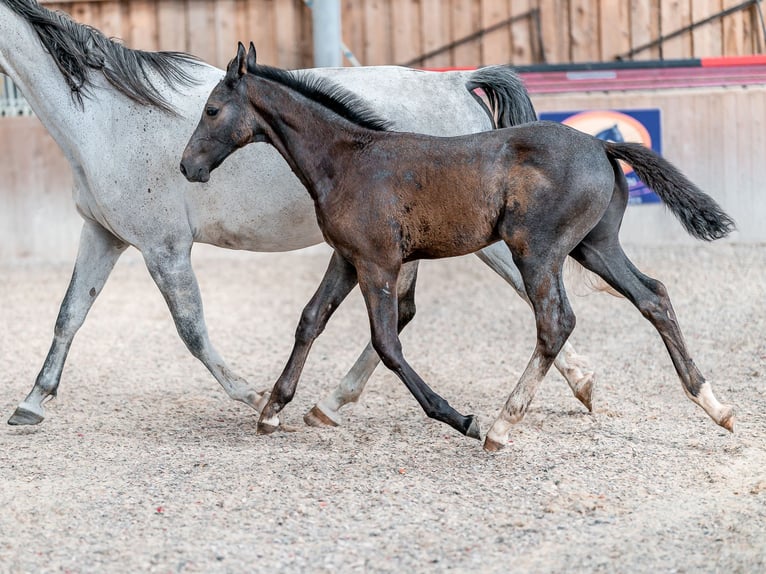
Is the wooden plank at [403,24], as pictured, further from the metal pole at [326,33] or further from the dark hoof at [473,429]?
the dark hoof at [473,429]

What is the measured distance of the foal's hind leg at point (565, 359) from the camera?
16.6 feet

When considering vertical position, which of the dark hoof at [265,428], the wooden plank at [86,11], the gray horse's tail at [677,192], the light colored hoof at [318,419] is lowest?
the light colored hoof at [318,419]

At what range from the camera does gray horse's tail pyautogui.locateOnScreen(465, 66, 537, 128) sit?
17.1 feet

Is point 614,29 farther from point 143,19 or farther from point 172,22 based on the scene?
point 143,19

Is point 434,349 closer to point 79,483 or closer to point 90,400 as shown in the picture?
point 90,400

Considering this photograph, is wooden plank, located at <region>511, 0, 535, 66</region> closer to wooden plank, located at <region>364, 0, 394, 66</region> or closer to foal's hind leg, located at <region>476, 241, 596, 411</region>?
wooden plank, located at <region>364, 0, 394, 66</region>

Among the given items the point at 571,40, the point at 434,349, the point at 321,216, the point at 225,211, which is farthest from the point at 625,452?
the point at 571,40

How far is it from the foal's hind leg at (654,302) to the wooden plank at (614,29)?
24.2ft

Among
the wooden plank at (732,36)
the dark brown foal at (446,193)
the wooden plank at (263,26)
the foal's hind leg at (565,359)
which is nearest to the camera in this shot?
the dark brown foal at (446,193)

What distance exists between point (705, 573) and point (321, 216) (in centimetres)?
210

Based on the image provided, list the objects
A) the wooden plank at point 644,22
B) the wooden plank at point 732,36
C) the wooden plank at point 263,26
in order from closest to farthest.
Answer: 1. the wooden plank at point 732,36
2. the wooden plank at point 644,22
3. the wooden plank at point 263,26

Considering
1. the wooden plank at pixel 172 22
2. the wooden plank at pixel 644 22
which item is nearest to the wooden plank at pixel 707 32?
the wooden plank at pixel 644 22

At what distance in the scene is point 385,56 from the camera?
11.6 m

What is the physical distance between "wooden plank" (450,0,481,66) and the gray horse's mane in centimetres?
695
